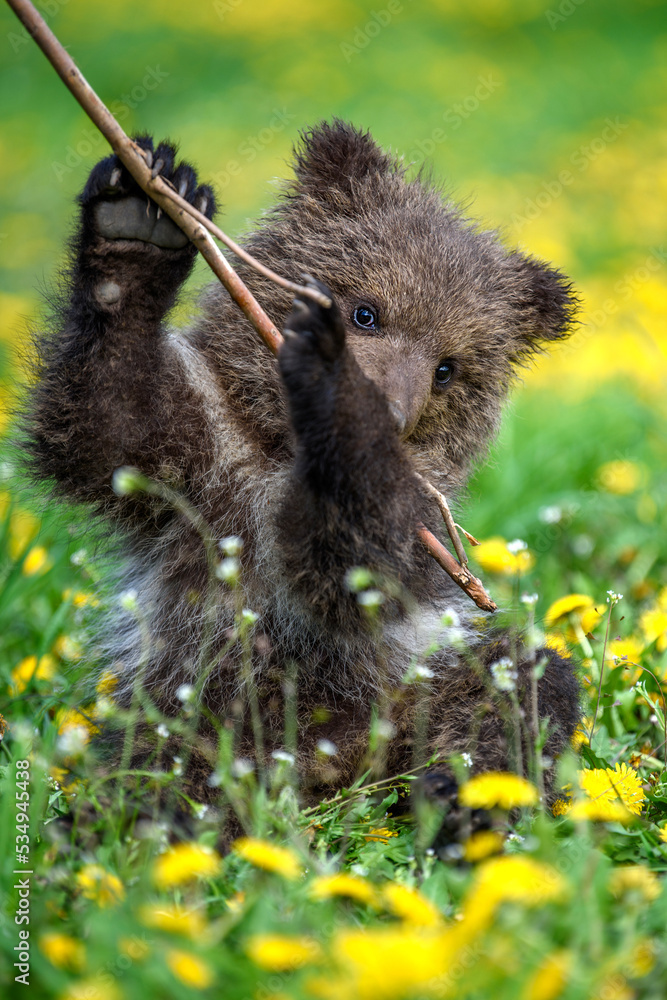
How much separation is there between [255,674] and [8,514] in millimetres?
1644

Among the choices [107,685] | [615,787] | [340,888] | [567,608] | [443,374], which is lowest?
[107,685]

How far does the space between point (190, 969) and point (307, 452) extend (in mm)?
1566

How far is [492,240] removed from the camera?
417 cm

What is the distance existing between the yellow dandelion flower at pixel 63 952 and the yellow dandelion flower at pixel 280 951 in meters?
0.34

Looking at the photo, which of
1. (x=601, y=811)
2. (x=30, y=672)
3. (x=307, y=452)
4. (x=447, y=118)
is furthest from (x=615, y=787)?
(x=447, y=118)

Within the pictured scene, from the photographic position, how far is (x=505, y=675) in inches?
116

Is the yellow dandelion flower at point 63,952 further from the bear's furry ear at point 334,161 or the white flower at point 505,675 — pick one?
the bear's furry ear at point 334,161

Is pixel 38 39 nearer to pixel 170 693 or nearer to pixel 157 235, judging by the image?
pixel 157 235

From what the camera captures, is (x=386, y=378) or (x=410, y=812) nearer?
(x=410, y=812)

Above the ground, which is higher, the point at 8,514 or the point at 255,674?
the point at 255,674

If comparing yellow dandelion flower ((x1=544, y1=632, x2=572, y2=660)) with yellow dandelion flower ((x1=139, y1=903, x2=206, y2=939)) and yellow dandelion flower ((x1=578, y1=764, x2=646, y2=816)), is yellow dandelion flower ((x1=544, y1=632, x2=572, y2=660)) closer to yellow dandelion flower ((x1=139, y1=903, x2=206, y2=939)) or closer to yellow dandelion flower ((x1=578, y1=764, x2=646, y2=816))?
yellow dandelion flower ((x1=578, y1=764, x2=646, y2=816))

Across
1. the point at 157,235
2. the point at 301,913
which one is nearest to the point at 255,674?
the point at 301,913

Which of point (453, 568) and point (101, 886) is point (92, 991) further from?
point (453, 568)

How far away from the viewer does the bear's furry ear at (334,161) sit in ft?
12.6
